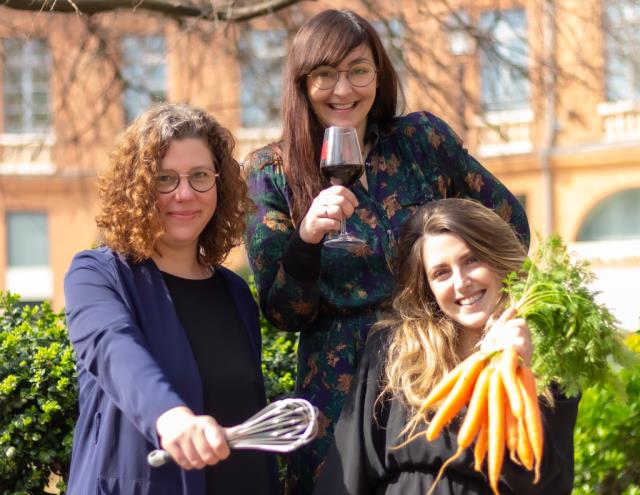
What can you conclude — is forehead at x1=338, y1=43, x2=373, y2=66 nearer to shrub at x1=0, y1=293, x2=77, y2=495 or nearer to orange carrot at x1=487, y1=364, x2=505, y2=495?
orange carrot at x1=487, y1=364, x2=505, y2=495

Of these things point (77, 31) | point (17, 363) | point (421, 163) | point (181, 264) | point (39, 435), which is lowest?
point (39, 435)

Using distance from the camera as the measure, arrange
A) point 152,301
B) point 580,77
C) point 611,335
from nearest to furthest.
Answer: point 611,335 < point 152,301 < point 580,77

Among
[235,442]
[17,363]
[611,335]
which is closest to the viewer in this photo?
[235,442]

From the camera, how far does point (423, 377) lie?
315 cm

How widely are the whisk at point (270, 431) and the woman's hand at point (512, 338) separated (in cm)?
49

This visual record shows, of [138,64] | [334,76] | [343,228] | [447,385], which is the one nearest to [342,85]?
[334,76]

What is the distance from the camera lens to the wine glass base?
3295 millimetres

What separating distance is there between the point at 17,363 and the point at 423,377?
1.46 meters

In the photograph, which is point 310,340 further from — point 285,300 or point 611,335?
point 611,335

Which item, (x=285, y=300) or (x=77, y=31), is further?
(x=77, y=31)

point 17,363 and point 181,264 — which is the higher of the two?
point 181,264

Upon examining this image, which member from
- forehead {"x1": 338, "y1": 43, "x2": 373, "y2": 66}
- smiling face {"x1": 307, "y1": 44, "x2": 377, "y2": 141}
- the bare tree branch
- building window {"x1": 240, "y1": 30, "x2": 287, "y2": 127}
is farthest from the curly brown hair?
building window {"x1": 240, "y1": 30, "x2": 287, "y2": 127}

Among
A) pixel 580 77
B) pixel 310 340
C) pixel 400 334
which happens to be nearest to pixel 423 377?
pixel 400 334

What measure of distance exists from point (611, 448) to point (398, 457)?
155cm
